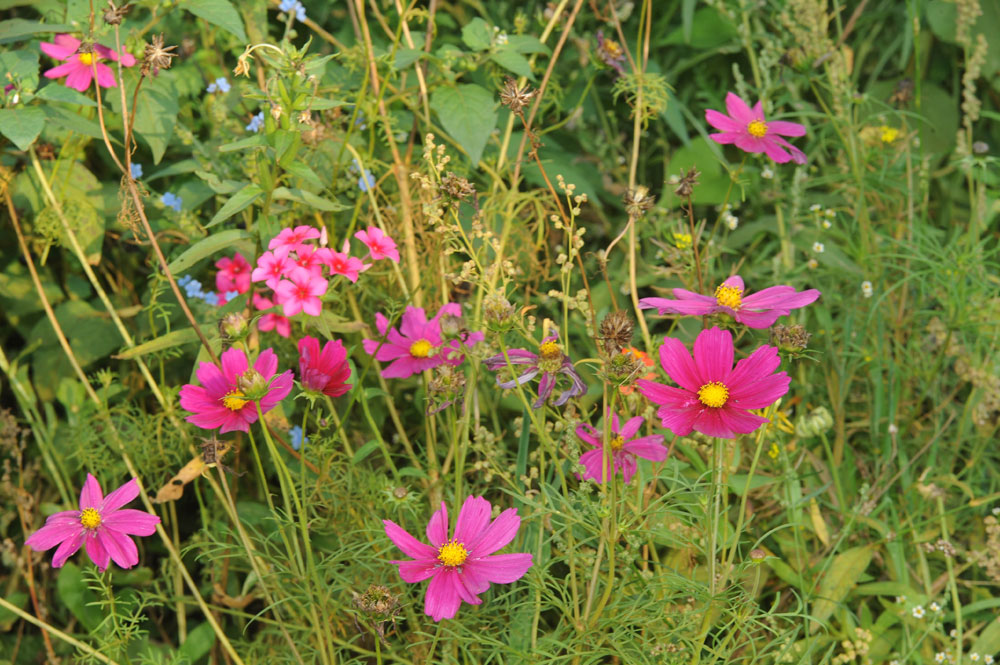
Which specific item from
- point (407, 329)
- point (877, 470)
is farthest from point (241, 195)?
point (877, 470)

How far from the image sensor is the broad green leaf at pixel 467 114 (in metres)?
1.36

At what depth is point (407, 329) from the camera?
4.15 feet

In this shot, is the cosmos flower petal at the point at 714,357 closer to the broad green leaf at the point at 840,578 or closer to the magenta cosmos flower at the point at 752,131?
the magenta cosmos flower at the point at 752,131

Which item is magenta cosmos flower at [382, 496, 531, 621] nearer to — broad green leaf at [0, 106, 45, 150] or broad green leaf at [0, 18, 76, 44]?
broad green leaf at [0, 106, 45, 150]

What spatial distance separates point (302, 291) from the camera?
41.4 inches

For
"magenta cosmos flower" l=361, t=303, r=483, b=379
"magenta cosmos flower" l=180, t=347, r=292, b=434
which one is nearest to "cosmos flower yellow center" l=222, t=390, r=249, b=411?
"magenta cosmos flower" l=180, t=347, r=292, b=434

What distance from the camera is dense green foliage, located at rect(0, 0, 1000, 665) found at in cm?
114

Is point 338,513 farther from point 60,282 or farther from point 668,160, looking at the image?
point 668,160

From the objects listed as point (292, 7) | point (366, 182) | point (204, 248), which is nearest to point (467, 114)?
point (366, 182)

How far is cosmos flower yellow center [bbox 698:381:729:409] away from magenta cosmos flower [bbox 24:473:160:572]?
58 centimetres

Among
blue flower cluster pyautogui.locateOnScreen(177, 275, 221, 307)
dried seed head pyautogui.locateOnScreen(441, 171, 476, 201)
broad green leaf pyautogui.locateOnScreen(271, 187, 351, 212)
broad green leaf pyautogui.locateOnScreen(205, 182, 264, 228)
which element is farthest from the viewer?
blue flower cluster pyautogui.locateOnScreen(177, 275, 221, 307)

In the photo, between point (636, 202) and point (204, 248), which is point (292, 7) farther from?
point (636, 202)

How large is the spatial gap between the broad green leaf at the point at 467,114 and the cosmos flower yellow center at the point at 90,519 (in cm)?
67

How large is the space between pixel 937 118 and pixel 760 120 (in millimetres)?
973
